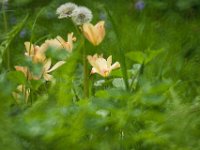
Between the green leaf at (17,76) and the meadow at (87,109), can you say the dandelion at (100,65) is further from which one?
the green leaf at (17,76)

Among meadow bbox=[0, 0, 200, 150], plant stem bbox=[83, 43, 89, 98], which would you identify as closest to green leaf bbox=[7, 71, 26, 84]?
meadow bbox=[0, 0, 200, 150]

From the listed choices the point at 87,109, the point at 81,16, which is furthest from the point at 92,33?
the point at 87,109

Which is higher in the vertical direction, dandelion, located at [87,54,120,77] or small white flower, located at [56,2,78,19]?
small white flower, located at [56,2,78,19]

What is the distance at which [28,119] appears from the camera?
1.08 metres

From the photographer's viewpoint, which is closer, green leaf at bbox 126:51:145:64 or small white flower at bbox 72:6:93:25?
green leaf at bbox 126:51:145:64

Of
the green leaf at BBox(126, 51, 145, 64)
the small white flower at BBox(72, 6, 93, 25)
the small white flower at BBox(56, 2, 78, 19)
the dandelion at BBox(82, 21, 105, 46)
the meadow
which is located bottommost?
the meadow

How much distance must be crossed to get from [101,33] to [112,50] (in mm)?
1466

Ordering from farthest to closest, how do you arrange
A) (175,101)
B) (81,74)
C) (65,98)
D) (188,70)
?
(188,70) → (81,74) → (175,101) → (65,98)

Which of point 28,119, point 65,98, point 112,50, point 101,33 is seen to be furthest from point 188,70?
point 28,119

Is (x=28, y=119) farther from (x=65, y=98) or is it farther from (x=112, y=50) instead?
(x=112, y=50)

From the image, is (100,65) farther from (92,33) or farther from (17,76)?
(17,76)

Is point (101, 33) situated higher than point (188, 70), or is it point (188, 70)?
point (101, 33)

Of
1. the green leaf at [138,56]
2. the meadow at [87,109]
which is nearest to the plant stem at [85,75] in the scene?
the meadow at [87,109]

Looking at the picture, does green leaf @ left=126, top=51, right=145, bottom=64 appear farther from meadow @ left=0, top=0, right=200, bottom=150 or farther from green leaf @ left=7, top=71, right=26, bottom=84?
green leaf @ left=7, top=71, right=26, bottom=84
